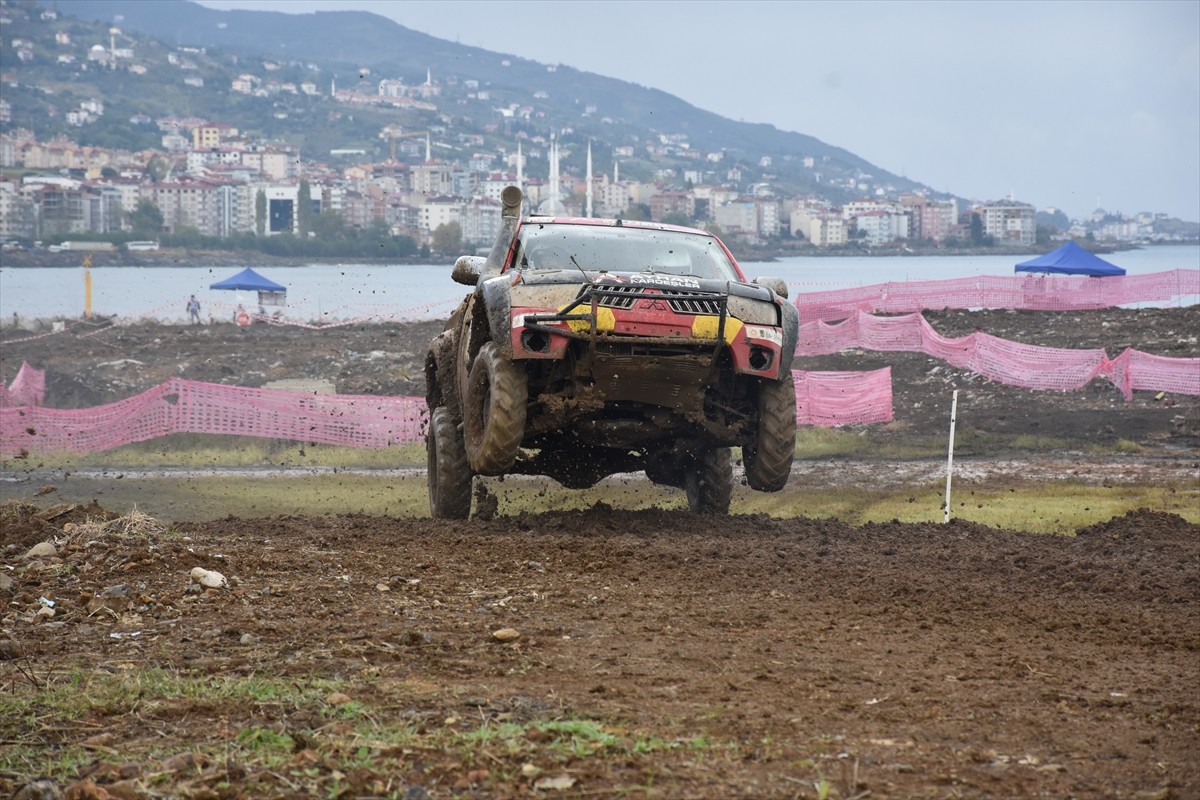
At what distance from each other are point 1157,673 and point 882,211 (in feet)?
479

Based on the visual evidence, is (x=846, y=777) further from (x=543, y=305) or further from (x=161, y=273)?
(x=161, y=273)

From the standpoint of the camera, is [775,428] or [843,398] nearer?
[775,428]

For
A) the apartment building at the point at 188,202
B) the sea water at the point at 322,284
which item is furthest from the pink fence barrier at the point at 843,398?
the apartment building at the point at 188,202

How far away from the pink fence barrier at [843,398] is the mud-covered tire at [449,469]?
13173 millimetres

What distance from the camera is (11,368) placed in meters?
34.9

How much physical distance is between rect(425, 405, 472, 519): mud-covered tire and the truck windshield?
1.64 meters

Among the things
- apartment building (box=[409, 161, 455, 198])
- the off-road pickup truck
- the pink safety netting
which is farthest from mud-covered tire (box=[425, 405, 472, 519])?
apartment building (box=[409, 161, 455, 198])

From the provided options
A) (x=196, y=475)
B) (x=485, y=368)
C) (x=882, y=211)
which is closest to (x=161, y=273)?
(x=882, y=211)

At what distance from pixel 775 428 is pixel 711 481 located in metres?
2.25

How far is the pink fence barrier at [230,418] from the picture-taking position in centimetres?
2450

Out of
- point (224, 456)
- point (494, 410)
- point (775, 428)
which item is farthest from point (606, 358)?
point (224, 456)

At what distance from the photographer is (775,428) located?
11523mm

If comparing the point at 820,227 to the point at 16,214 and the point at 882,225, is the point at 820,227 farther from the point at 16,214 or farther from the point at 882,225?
the point at 16,214

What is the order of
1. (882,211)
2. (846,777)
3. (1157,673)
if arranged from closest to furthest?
(846,777)
(1157,673)
(882,211)
